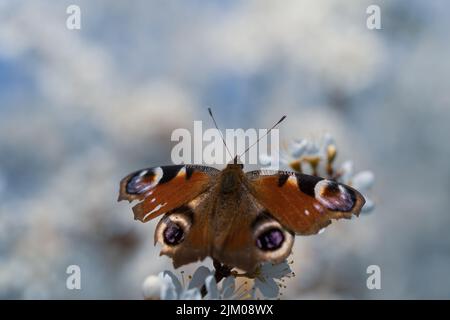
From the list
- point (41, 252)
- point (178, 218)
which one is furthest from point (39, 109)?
point (178, 218)

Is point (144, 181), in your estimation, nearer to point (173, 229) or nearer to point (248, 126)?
point (173, 229)

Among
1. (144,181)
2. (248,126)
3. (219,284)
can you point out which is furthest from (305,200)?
(248,126)

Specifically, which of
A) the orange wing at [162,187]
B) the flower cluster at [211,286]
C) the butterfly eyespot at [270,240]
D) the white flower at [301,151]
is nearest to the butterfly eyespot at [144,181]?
the orange wing at [162,187]

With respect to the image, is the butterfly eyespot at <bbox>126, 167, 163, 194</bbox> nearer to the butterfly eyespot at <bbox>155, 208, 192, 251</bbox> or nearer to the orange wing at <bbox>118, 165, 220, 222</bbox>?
the orange wing at <bbox>118, 165, 220, 222</bbox>

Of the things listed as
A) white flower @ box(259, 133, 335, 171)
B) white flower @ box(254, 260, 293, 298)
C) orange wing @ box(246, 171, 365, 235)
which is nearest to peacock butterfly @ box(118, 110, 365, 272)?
orange wing @ box(246, 171, 365, 235)
